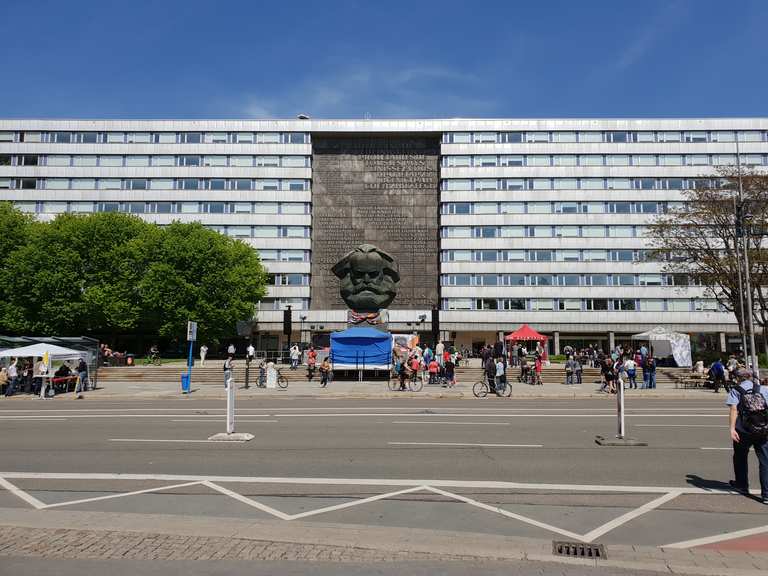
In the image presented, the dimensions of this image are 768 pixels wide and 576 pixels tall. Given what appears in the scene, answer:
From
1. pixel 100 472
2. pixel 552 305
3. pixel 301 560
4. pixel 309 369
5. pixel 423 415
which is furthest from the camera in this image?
pixel 552 305

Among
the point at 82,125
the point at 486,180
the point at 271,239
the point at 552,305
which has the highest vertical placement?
the point at 82,125

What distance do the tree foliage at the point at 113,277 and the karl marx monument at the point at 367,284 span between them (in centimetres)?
2075

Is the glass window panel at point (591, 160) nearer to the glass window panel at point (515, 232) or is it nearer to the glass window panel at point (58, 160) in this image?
the glass window panel at point (515, 232)

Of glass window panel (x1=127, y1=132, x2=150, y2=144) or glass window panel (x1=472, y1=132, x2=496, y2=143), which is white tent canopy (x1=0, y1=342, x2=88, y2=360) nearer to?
glass window panel (x1=127, y1=132, x2=150, y2=144)

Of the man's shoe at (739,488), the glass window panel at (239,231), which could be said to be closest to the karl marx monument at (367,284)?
the man's shoe at (739,488)

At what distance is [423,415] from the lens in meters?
16.1

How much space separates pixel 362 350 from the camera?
3016 cm

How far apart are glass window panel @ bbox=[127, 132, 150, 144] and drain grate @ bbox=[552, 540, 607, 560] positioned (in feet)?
229

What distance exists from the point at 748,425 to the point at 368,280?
27.6 m

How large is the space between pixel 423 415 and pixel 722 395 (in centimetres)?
1552

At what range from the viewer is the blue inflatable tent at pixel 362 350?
30016 mm

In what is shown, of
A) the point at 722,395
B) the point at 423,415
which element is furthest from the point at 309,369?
the point at 722,395

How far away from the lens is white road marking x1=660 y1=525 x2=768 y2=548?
5457 mm

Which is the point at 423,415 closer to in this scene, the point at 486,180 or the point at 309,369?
the point at 309,369
